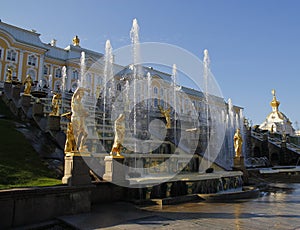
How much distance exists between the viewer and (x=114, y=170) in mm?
9141

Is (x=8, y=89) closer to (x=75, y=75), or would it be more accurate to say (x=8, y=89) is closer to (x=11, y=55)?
(x=11, y=55)

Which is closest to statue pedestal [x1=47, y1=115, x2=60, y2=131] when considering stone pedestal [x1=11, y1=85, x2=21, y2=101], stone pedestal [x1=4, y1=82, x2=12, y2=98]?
stone pedestal [x1=11, y1=85, x2=21, y2=101]

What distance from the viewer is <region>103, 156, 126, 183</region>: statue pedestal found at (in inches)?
360

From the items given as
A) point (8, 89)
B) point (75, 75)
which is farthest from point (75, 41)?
point (8, 89)

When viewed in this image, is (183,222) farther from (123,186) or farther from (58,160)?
(58,160)

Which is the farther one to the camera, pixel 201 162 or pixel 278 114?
pixel 278 114

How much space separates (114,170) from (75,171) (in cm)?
169

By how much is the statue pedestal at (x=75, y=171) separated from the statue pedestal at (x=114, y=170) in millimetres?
1233

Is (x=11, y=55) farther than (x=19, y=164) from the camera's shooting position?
Yes

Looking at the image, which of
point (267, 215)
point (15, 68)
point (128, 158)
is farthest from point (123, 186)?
point (15, 68)

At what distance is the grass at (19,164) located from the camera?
799 centimetres

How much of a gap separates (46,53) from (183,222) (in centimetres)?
4838

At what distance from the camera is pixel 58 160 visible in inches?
446

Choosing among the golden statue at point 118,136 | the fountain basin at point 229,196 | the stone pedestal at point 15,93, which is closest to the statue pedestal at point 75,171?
the golden statue at point 118,136
